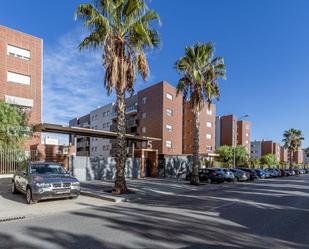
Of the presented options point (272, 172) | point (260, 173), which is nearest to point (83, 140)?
point (272, 172)

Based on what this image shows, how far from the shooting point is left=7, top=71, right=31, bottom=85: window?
30487 mm

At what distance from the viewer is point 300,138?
3452 inches

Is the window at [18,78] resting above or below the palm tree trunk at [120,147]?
above

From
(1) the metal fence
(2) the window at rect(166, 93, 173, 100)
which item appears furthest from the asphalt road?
(2) the window at rect(166, 93, 173, 100)

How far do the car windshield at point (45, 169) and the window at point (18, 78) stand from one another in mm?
18753

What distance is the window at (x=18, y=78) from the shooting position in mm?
30487

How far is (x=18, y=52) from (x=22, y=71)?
6.32 ft

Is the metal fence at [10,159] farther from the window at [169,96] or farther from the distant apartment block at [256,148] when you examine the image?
the distant apartment block at [256,148]

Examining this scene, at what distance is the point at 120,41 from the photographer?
57.4ft

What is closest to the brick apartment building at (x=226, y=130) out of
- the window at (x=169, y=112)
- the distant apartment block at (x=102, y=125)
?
the window at (x=169, y=112)

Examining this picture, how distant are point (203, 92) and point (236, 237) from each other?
1967 centimetres

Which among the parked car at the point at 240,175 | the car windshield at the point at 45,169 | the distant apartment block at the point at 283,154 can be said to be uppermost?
the car windshield at the point at 45,169

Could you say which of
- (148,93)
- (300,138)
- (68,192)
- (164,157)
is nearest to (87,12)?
(68,192)

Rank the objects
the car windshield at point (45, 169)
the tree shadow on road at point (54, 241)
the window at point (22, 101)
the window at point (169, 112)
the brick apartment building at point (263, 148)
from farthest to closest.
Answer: the brick apartment building at point (263, 148), the window at point (169, 112), the window at point (22, 101), the car windshield at point (45, 169), the tree shadow on road at point (54, 241)
